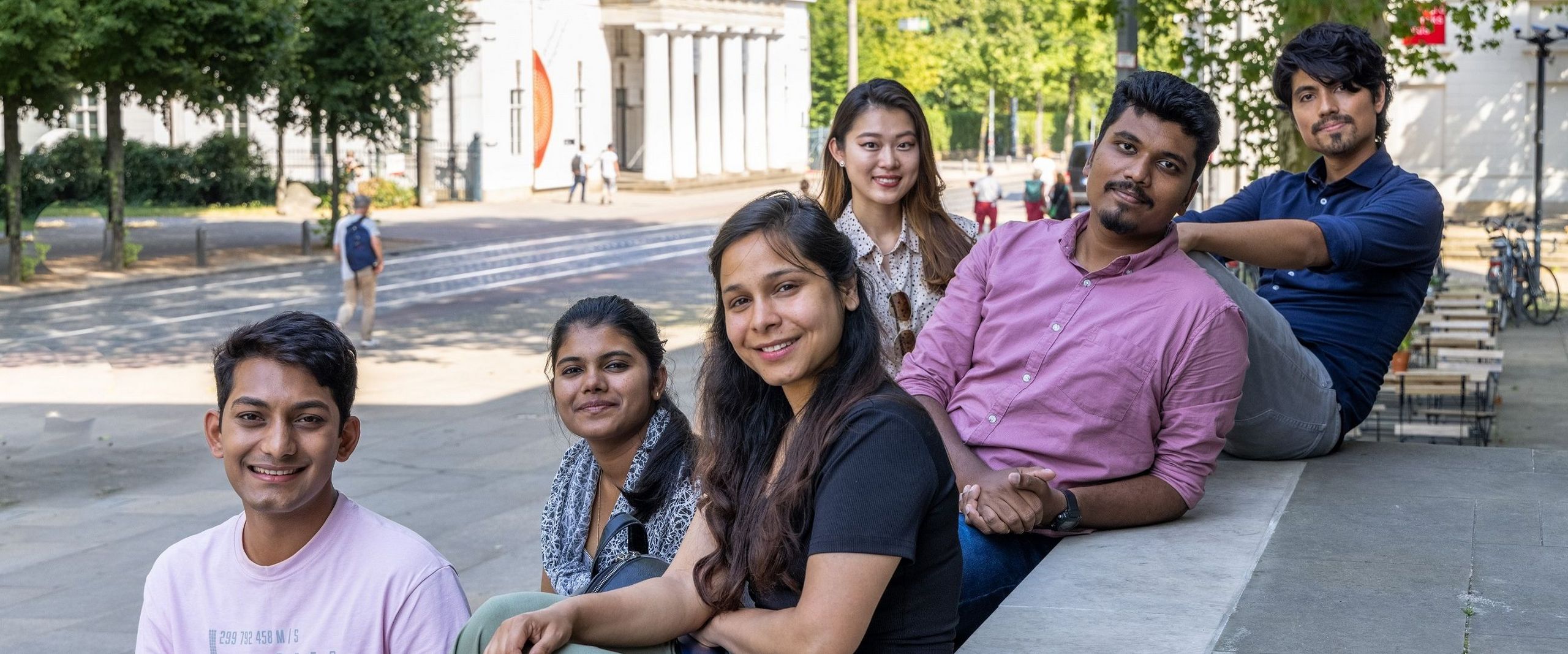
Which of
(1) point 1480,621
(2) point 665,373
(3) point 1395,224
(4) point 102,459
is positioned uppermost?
(3) point 1395,224

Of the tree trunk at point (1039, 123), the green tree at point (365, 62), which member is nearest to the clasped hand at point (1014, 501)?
the green tree at point (365, 62)

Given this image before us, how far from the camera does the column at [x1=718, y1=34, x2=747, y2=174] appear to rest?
2029 inches

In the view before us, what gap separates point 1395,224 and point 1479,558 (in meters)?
1.06

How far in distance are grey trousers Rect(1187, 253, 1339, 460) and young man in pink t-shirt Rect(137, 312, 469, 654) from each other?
6.91 ft

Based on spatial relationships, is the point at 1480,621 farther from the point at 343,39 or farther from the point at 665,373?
the point at 343,39

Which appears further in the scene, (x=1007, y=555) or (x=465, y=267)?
(x=465, y=267)

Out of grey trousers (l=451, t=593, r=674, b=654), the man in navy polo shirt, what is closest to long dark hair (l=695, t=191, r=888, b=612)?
grey trousers (l=451, t=593, r=674, b=654)

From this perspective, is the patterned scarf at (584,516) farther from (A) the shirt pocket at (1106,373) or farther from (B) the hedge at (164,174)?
(B) the hedge at (164,174)

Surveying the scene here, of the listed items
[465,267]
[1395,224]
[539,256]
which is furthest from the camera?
[539,256]

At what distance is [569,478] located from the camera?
13.9 feet

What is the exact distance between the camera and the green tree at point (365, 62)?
90.3ft

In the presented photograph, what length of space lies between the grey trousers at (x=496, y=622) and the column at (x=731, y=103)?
48610 mm

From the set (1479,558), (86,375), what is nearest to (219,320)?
(86,375)

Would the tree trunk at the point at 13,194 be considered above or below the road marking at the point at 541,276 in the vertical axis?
above
